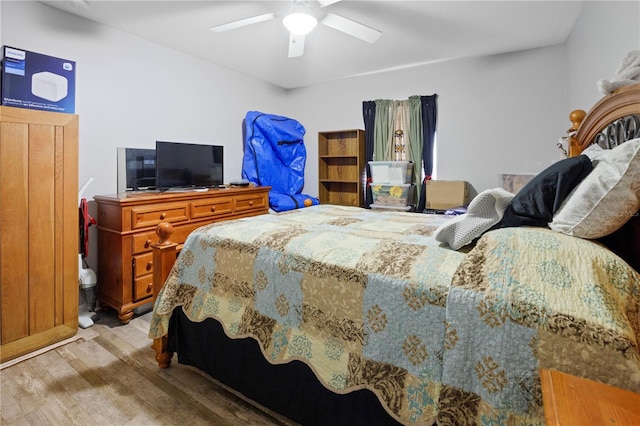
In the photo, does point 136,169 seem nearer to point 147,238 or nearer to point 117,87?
point 117,87

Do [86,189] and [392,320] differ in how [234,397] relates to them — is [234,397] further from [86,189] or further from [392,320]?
[86,189]

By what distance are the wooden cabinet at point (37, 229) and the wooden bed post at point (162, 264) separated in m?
0.82

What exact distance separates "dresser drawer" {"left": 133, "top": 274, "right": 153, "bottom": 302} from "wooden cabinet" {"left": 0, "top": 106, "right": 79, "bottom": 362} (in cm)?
37

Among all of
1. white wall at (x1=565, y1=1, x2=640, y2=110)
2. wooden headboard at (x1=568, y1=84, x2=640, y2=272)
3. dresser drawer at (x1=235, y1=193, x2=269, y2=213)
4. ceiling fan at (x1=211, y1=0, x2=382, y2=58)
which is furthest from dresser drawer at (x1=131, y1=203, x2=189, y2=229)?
white wall at (x1=565, y1=1, x2=640, y2=110)

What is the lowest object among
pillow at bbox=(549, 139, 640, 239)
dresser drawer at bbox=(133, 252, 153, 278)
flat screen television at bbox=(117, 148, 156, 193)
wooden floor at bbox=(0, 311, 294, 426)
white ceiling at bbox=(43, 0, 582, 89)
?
wooden floor at bbox=(0, 311, 294, 426)

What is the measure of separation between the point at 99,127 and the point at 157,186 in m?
0.64

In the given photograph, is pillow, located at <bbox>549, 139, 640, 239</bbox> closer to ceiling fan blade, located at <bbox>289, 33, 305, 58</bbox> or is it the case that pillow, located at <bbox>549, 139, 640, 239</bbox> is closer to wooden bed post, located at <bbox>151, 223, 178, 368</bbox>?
wooden bed post, located at <bbox>151, 223, 178, 368</bbox>

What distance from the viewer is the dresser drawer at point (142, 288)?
8.10ft

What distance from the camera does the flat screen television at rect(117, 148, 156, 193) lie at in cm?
289

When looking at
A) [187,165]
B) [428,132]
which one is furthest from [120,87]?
[428,132]

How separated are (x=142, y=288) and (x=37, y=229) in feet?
2.59

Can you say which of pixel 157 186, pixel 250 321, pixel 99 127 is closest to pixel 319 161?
pixel 157 186

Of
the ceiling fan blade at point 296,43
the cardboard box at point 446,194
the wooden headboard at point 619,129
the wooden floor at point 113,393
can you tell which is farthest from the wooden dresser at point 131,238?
the wooden headboard at point 619,129

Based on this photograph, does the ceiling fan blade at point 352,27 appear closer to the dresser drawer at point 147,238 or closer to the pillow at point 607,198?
the pillow at point 607,198
